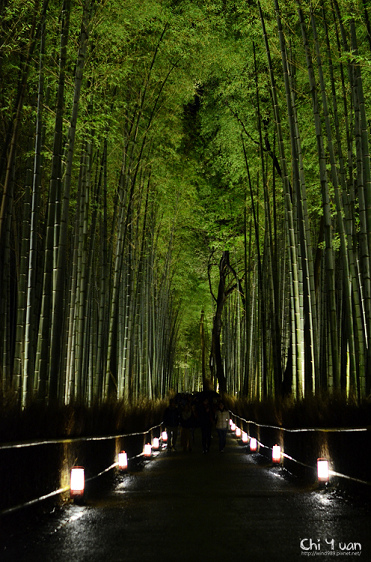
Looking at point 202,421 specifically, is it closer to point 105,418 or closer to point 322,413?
point 105,418

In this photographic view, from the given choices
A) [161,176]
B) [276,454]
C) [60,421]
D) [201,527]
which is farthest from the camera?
[161,176]

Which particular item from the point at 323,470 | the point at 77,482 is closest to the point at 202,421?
the point at 323,470

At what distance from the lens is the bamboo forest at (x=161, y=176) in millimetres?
7020

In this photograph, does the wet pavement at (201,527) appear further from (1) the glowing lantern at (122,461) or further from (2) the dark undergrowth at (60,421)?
(1) the glowing lantern at (122,461)

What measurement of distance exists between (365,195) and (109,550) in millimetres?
4517

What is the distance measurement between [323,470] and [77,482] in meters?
2.27

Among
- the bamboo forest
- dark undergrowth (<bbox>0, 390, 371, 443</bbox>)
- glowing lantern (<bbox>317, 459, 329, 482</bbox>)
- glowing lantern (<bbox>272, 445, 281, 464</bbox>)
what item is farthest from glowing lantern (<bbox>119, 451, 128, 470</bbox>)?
glowing lantern (<bbox>317, 459, 329, 482</bbox>)

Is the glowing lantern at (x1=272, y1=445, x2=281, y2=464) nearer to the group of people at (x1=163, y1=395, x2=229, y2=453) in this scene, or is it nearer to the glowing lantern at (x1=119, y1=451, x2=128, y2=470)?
the glowing lantern at (x1=119, y1=451, x2=128, y2=470)

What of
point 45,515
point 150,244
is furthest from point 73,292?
point 150,244

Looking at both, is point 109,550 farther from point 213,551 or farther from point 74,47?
point 74,47

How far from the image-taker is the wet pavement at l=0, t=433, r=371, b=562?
11.4ft

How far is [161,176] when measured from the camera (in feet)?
47.7

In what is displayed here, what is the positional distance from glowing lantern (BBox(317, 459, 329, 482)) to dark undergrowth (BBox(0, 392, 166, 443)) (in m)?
2.23

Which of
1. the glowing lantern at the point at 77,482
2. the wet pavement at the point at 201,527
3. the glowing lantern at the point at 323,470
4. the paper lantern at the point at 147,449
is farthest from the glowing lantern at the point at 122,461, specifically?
the glowing lantern at the point at 77,482
